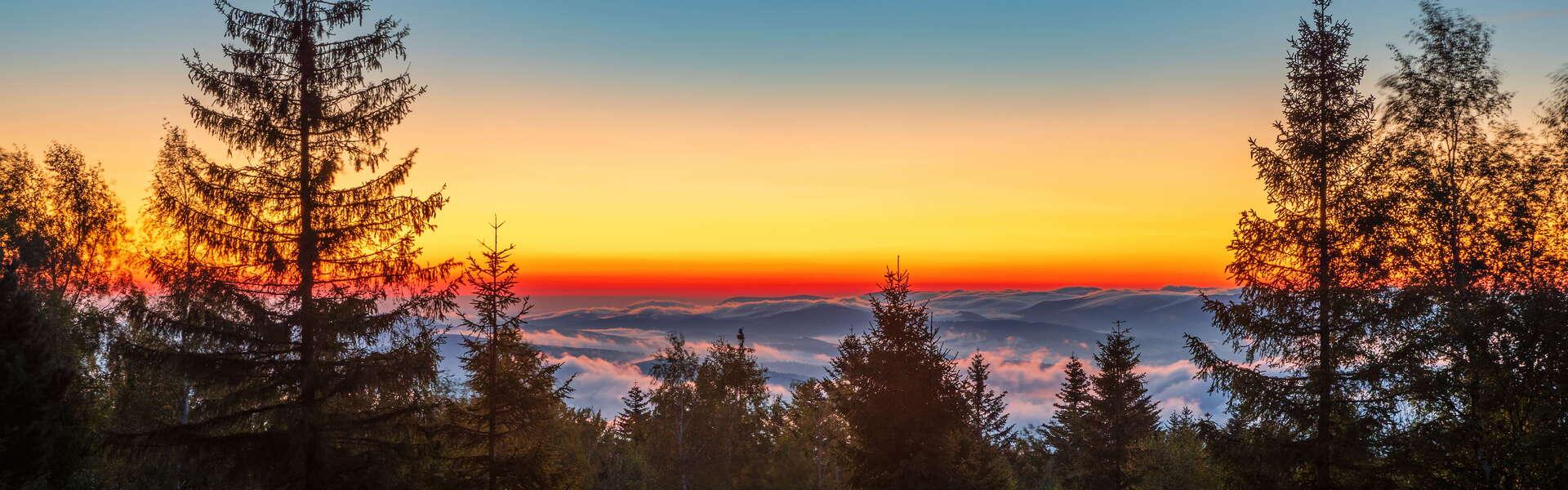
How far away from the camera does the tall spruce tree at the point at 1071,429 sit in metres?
32.7

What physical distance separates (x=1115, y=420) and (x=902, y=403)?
15.1m

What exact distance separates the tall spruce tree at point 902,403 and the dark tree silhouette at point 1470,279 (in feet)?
32.7

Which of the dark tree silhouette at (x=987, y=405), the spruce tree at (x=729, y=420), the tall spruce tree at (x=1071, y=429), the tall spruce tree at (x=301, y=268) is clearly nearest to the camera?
the tall spruce tree at (x=301, y=268)

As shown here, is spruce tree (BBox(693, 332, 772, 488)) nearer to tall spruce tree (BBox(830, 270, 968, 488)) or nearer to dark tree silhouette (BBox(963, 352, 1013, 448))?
dark tree silhouette (BBox(963, 352, 1013, 448))

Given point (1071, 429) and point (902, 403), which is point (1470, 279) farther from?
point (1071, 429)

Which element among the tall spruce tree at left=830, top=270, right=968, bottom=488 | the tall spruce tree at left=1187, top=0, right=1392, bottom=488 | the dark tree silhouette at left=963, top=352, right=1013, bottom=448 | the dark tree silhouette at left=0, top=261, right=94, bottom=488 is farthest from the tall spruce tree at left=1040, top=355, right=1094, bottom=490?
the dark tree silhouette at left=0, top=261, right=94, bottom=488

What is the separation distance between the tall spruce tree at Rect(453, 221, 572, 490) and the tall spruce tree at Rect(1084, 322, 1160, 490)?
867 inches

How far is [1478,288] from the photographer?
715 inches

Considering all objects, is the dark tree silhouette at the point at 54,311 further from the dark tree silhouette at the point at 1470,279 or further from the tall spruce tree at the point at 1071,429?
the tall spruce tree at the point at 1071,429

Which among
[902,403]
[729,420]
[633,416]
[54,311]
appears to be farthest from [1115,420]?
[633,416]

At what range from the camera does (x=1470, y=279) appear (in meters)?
18.2

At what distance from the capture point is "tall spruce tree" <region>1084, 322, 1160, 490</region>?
102 ft

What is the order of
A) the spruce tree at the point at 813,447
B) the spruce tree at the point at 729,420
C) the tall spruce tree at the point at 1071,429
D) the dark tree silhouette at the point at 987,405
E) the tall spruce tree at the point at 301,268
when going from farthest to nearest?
the dark tree silhouette at the point at 987,405
the spruce tree at the point at 729,420
the spruce tree at the point at 813,447
the tall spruce tree at the point at 1071,429
the tall spruce tree at the point at 301,268

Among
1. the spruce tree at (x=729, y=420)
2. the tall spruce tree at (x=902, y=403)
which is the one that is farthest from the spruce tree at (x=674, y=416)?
the tall spruce tree at (x=902, y=403)
